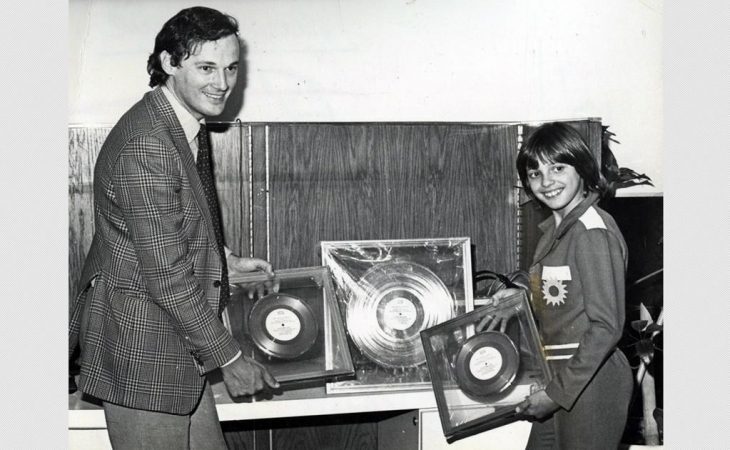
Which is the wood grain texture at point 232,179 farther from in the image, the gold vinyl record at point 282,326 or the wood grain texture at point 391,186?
the gold vinyl record at point 282,326

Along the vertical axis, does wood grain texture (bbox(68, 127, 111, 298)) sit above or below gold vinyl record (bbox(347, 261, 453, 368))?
above

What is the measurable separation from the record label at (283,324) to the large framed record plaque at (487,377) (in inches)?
13.1

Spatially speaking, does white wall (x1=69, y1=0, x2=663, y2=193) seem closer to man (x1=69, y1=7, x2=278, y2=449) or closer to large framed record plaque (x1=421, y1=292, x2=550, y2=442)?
man (x1=69, y1=7, x2=278, y2=449)

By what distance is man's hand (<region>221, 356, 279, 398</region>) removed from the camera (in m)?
1.56

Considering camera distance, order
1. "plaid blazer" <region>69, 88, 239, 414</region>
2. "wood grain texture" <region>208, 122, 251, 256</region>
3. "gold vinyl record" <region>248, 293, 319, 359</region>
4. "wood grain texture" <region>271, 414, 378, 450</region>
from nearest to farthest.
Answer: "plaid blazer" <region>69, 88, 239, 414</region>
"gold vinyl record" <region>248, 293, 319, 359</region>
"wood grain texture" <region>208, 122, 251, 256</region>
"wood grain texture" <region>271, 414, 378, 450</region>

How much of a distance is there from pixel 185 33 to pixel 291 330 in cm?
69

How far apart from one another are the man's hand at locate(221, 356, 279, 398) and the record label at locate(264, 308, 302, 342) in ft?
0.42

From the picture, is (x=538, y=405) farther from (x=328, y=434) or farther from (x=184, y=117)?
(x=184, y=117)

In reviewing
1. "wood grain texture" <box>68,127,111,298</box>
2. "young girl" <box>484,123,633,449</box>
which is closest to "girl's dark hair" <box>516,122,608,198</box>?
"young girl" <box>484,123,633,449</box>

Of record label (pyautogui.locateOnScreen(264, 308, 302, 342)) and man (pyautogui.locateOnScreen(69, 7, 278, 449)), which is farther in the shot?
record label (pyautogui.locateOnScreen(264, 308, 302, 342))

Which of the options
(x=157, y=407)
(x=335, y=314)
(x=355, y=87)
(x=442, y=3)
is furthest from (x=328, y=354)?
(x=442, y=3)

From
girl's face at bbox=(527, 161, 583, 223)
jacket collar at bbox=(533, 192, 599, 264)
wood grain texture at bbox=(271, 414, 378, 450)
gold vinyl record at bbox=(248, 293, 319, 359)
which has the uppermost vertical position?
girl's face at bbox=(527, 161, 583, 223)

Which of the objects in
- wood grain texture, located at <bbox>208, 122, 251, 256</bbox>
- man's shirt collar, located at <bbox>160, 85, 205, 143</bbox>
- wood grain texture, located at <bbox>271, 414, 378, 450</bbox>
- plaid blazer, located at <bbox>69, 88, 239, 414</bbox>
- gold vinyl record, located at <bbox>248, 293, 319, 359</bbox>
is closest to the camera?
plaid blazer, located at <bbox>69, 88, 239, 414</bbox>

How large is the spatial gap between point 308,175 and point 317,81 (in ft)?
0.76
